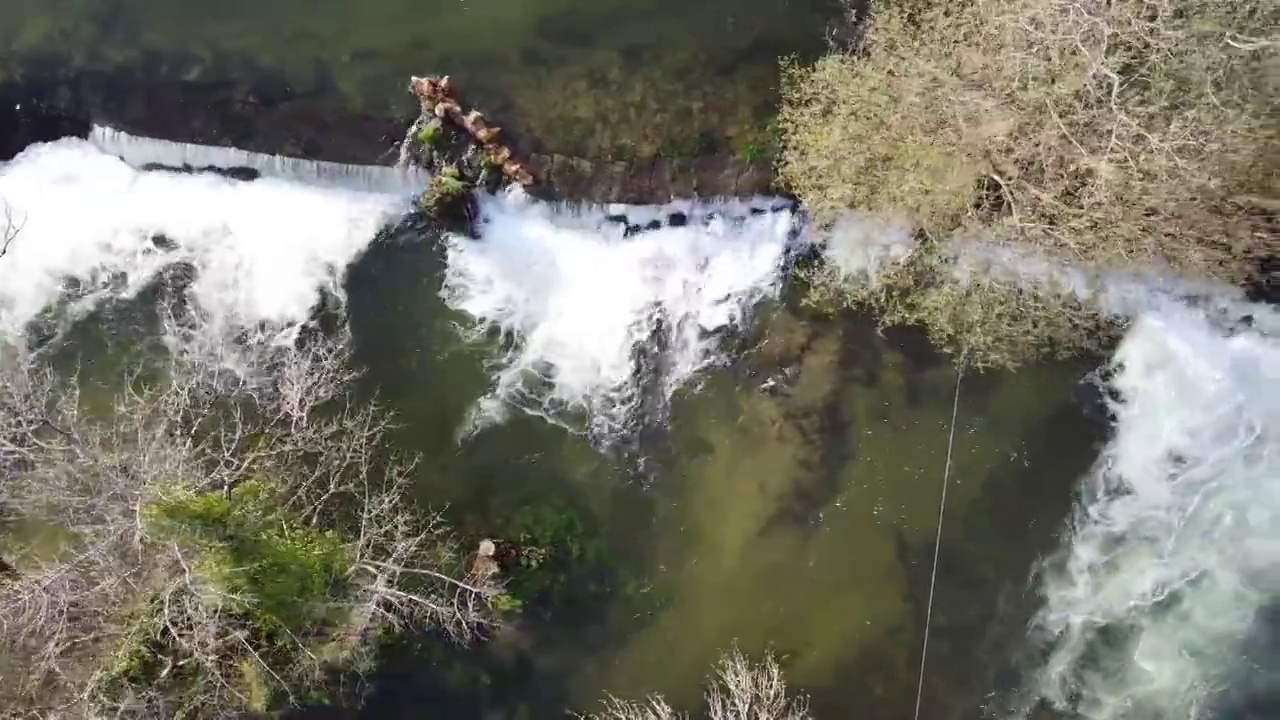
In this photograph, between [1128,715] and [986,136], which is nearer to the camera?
[986,136]

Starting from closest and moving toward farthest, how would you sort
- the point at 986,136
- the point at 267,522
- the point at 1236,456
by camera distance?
the point at 267,522, the point at 986,136, the point at 1236,456

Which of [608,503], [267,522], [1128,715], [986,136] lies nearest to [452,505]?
[608,503]

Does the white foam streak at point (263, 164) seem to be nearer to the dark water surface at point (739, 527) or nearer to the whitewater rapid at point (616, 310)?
the whitewater rapid at point (616, 310)

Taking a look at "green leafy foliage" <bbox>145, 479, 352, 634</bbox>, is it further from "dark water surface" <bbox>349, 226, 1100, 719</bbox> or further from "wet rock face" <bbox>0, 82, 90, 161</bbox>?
"wet rock face" <bbox>0, 82, 90, 161</bbox>

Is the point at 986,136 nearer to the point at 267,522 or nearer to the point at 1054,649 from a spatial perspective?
the point at 1054,649

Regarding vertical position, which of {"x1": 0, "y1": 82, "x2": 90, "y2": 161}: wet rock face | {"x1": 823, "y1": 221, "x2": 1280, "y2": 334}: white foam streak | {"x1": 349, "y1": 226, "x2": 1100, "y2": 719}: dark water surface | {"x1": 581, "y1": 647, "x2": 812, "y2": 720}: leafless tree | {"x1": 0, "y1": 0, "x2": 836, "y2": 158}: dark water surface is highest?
{"x1": 0, "y1": 0, "x2": 836, "y2": 158}: dark water surface

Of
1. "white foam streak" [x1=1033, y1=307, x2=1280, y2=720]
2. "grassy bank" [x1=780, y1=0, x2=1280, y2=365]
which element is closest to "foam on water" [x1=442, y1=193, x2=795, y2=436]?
"grassy bank" [x1=780, y1=0, x2=1280, y2=365]

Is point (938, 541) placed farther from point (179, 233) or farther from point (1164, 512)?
point (179, 233)

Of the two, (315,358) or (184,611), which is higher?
(315,358)
